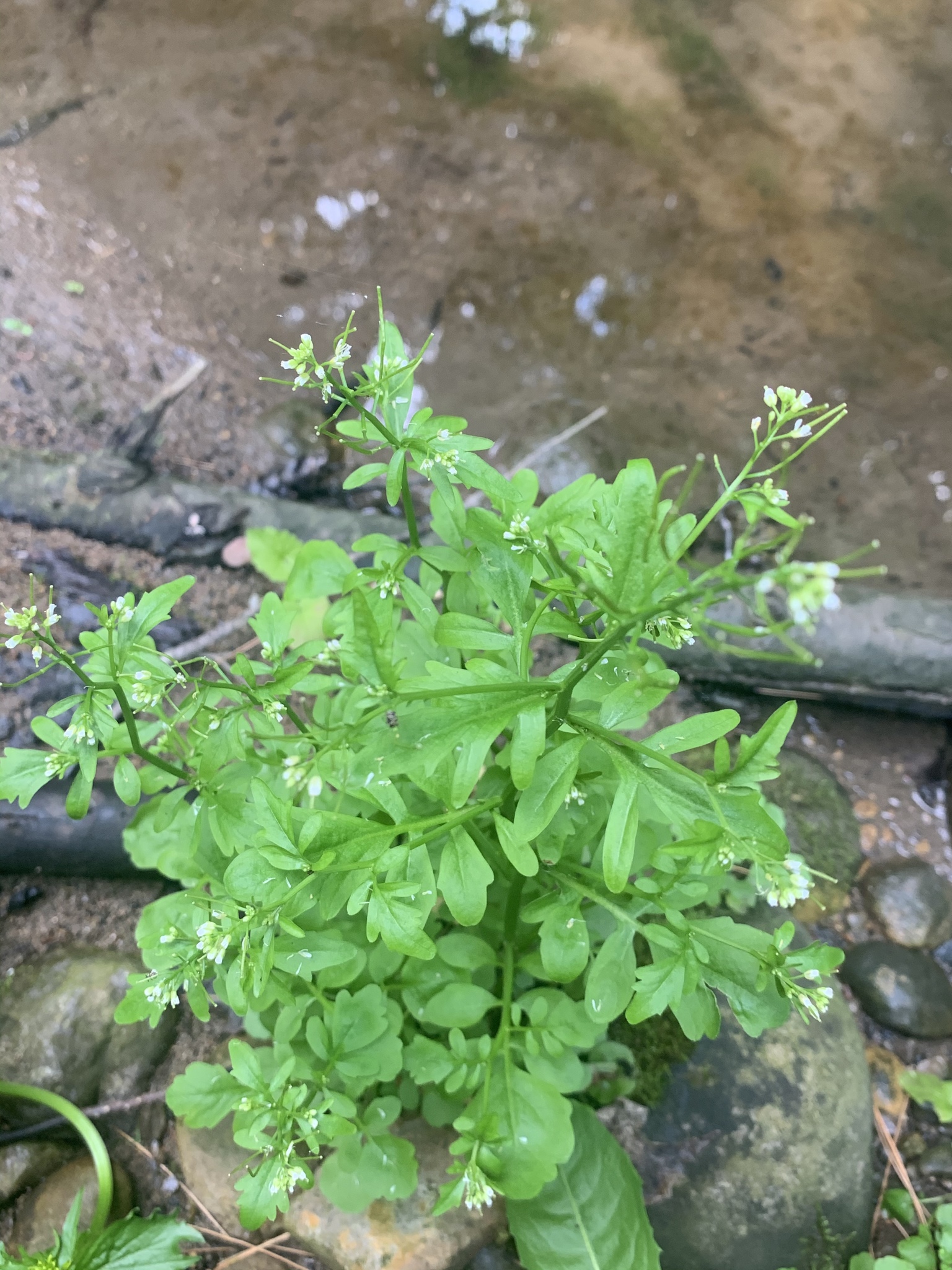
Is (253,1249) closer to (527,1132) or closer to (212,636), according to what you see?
(527,1132)

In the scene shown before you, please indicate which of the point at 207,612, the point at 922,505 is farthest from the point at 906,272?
the point at 207,612

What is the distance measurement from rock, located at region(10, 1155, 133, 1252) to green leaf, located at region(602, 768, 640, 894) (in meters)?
1.99

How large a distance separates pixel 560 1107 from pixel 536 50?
6.04m

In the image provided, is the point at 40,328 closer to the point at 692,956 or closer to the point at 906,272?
the point at 692,956

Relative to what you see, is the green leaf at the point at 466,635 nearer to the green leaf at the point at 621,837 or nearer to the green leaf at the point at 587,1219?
the green leaf at the point at 621,837

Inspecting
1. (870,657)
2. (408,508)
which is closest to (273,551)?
(408,508)

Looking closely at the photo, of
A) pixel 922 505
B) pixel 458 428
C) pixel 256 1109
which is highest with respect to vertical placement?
pixel 458 428

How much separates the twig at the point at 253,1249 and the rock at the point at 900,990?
2077mm

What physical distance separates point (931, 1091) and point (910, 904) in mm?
647

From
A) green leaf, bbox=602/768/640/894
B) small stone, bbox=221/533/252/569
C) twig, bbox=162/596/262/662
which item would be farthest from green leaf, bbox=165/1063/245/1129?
small stone, bbox=221/533/252/569

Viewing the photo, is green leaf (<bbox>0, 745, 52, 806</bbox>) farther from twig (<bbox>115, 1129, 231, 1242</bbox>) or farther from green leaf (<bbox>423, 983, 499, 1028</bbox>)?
twig (<bbox>115, 1129, 231, 1242</bbox>)

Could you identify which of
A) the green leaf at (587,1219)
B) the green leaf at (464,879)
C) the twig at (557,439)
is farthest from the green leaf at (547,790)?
the twig at (557,439)

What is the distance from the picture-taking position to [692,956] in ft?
5.22

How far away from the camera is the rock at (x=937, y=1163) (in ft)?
8.61
